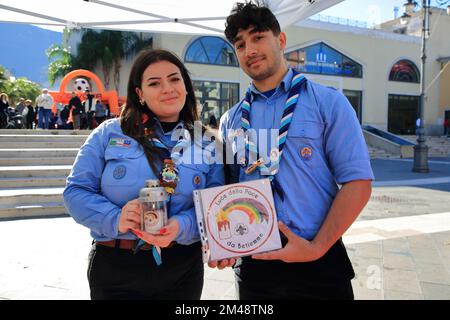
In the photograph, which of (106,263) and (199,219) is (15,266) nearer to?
(106,263)

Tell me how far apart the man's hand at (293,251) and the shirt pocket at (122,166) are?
0.73 metres

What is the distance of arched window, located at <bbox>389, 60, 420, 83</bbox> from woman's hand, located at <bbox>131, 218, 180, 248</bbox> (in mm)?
36173

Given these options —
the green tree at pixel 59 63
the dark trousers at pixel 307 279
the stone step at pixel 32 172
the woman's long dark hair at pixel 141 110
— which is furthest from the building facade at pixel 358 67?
the dark trousers at pixel 307 279

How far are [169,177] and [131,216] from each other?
272 mm

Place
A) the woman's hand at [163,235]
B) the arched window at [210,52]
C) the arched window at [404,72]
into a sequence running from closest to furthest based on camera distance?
the woman's hand at [163,235] < the arched window at [210,52] < the arched window at [404,72]

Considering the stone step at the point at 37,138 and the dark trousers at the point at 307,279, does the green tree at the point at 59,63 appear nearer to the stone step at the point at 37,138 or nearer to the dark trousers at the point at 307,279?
the stone step at the point at 37,138

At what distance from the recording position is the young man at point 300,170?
177 centimetres

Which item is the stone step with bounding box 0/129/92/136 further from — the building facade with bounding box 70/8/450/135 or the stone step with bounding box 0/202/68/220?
the building facade with bounding box 70/8/450/135

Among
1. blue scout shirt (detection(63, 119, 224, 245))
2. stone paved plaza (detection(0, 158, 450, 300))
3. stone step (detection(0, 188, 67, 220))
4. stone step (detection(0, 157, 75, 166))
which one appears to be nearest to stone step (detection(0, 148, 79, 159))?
→ stone step (detection(0, 157, 75, 166))

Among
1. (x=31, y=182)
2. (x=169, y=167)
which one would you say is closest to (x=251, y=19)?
(x=169, y=167)

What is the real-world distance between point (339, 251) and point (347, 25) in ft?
108

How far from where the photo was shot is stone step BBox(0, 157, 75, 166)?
935 centimetres

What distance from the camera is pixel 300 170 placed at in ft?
6.13

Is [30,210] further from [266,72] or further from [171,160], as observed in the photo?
[266,72]
